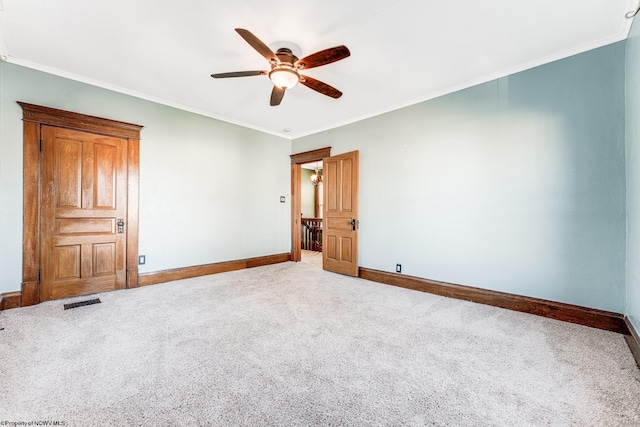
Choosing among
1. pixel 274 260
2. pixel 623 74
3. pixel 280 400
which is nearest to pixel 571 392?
pixel 280 400

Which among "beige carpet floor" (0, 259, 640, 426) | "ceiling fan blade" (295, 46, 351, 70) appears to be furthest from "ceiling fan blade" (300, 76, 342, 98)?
"beige carpet floor" (0, 259, 640, 426)

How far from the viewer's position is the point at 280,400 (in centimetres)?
154

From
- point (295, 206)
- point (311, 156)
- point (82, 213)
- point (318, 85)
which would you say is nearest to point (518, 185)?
point (318, 85)

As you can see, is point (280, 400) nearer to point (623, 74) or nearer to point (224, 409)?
point (224, 409)

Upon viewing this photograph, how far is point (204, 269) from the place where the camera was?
14.5ft

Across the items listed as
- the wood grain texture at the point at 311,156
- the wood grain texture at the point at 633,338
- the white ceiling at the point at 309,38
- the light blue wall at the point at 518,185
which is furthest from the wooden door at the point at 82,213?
the wood grain texture at the point at 633,338

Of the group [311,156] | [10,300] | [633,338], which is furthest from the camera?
[311,156]

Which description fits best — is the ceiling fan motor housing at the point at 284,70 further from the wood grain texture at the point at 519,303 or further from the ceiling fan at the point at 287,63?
the wood grain texture at the point at 519,303

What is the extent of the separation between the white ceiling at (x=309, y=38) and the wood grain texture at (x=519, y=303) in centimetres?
264

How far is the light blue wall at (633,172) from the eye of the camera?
84.1 inches

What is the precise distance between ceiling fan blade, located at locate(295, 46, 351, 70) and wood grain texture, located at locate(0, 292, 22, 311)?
402 centimetres

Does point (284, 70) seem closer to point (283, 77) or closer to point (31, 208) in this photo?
point (283, 77)

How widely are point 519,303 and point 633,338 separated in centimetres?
89

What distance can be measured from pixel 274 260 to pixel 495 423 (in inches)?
181
